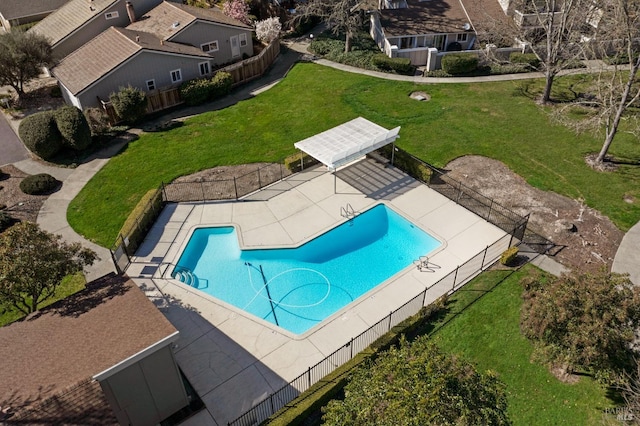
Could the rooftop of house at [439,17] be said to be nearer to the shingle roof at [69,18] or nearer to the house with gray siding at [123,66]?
the house with gray siding at [123,66]

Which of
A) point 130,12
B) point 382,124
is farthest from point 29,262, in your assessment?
point 130,12

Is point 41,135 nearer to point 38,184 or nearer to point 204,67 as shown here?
point 38,184

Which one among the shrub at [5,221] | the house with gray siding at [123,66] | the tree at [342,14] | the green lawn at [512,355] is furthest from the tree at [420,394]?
the tree at [342,14]

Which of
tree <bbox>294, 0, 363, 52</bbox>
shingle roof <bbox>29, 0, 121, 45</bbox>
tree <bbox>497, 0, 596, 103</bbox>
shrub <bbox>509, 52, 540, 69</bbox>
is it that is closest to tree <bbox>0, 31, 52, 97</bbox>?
shingle roof <bbox>29, 0, 121, 45</bbox>

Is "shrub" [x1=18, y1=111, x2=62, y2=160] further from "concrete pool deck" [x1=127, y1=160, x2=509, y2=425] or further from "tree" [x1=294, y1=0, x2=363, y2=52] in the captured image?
"tree" [x1=294, y1=0, x2=363, y2=52]

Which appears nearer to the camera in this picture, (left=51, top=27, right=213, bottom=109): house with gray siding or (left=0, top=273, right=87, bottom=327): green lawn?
(left=0, top=273, right=87, bottom=327): green lawn

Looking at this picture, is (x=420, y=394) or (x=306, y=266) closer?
(x=420, y=394)
